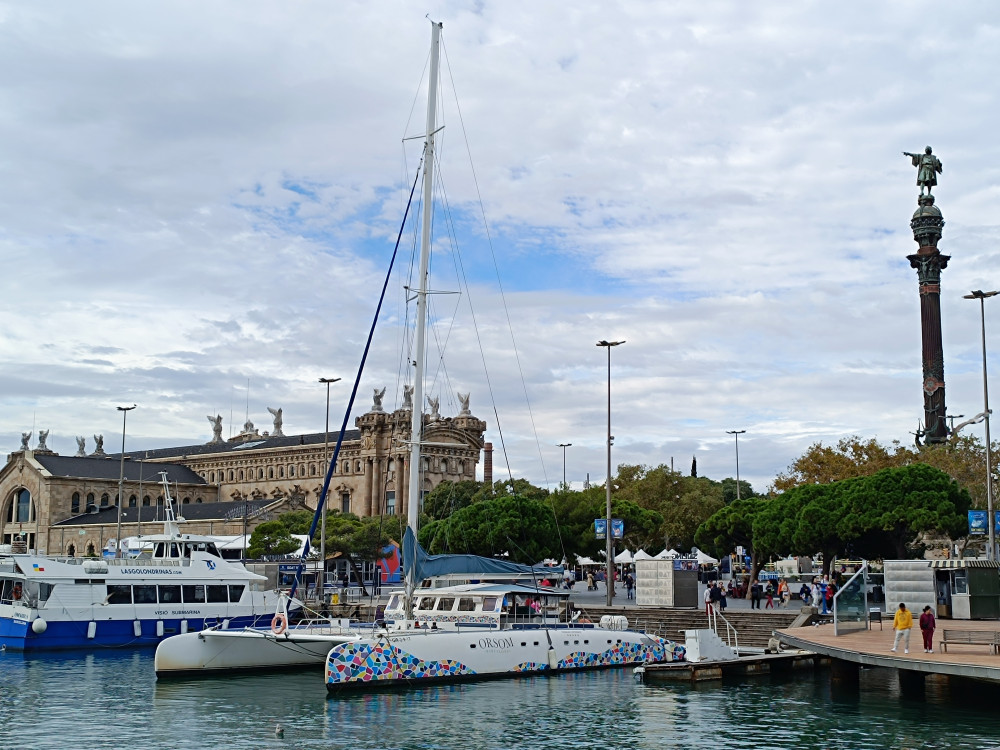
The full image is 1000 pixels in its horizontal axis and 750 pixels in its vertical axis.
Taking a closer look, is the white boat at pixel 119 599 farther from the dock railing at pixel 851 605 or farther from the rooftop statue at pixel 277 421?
the rooftop statue at pixel 277 421

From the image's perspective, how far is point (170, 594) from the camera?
1815 inches

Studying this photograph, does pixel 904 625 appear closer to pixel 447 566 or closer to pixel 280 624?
pixel 447 566

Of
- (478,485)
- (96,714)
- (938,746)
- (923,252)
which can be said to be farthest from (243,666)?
(478,485)

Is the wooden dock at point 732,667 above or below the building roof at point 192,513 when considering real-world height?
below

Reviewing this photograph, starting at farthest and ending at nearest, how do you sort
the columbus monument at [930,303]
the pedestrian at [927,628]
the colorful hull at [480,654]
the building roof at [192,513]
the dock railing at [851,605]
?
the building roof at [192,513], the columbus monument at [930,303], the dock railing at [851,605], the colorful hull at [480,654], the pedestrian at [927,628]

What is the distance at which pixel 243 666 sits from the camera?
109 feet

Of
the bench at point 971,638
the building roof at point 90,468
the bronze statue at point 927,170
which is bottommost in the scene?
the bench at point 971,638

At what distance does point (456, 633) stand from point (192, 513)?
9798 cm

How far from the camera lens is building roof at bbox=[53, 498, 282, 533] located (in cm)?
11044

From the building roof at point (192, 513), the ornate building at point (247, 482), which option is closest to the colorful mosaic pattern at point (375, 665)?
the building roof at point (192, 513)

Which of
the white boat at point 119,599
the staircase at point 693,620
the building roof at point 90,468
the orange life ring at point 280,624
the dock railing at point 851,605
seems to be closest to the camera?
the dock railing at point 851,605

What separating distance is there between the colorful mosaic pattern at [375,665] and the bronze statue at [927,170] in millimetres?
73541

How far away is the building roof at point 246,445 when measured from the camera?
146500 millimetres

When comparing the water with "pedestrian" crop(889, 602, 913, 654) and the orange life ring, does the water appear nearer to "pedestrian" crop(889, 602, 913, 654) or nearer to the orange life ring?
the orange life ring
